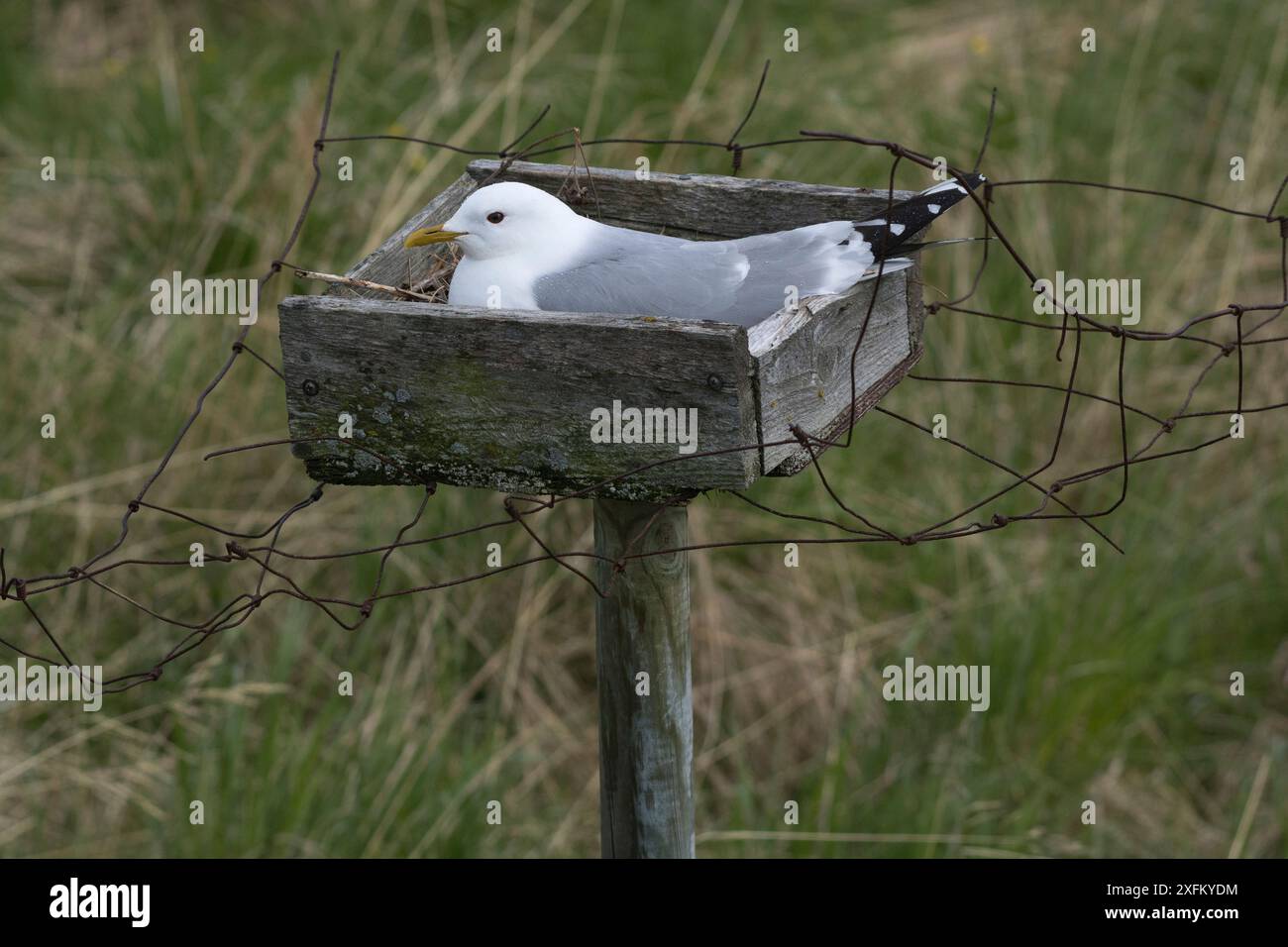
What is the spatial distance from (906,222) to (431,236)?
0.84 m

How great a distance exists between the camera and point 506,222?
2.91 m

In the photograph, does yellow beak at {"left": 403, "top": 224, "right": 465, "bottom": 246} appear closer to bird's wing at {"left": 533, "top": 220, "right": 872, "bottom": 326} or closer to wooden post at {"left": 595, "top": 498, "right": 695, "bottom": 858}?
bird's wing at {"left": 533, "top": 220, "right": 872, "bottom": 326}

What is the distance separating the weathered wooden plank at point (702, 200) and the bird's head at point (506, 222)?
0.37m

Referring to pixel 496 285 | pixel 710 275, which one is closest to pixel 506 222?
pixel 496 285

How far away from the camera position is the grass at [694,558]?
4469 mm

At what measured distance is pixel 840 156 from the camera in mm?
5902

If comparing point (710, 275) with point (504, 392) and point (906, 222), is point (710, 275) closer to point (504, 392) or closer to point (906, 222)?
point (906, 222)

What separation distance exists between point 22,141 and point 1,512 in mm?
2313
